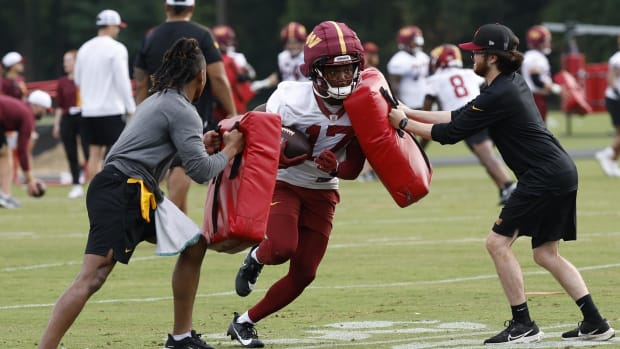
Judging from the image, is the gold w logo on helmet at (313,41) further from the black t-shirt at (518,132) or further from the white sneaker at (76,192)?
the white sneaker at (76,192)

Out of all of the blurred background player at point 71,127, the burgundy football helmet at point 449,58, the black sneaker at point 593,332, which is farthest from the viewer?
the blurred background player at point 71,127

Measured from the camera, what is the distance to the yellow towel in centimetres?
738

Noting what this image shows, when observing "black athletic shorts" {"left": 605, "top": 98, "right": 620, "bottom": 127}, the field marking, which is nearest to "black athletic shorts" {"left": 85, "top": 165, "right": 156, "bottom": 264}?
the field marking

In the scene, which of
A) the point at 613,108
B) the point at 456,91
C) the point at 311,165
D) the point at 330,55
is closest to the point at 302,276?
the point at 311,165

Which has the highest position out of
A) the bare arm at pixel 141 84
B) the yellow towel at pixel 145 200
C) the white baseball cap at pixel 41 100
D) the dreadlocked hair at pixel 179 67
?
the dreadlocked hair at pixel 179 67

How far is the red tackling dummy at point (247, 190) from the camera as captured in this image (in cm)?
746

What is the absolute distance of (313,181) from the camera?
8.45m

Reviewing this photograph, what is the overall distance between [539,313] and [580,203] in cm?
821

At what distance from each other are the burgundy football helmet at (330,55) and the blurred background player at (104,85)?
30.1 ft

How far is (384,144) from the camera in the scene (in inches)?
314

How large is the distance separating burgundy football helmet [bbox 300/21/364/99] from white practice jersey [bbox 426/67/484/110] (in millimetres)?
9630

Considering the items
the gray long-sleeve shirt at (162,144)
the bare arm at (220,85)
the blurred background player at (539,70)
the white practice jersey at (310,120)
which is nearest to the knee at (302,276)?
the white practice jersey at (310,120)

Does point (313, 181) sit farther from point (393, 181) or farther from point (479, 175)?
point (479, 175)

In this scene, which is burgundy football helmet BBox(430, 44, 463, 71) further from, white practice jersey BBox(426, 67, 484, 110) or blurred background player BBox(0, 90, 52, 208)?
blurred background player BBox(0, 90, 52, 208)
